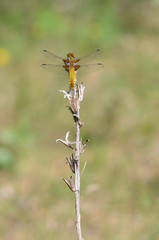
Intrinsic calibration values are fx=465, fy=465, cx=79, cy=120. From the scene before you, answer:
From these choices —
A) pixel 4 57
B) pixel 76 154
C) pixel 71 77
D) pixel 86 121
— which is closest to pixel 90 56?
pixel 71 77

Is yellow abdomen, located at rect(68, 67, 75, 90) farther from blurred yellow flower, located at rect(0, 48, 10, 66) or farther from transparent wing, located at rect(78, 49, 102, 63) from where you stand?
blurred yellow flower, located at rect(0, 48, 10, 66)

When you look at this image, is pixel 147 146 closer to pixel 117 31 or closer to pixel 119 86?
pixel 119 86

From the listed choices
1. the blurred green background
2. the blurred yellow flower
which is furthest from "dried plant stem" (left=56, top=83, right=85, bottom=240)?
the blurred yellow flower

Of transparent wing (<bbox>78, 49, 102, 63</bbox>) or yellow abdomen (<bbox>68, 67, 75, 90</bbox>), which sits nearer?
yellow abdomen (<bbox>68, 67, 75, 90</bbox>)

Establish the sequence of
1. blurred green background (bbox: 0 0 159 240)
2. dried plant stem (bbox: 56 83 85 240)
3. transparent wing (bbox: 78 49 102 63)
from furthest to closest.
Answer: blurred green background (bbox: 0 0 159 240) < transparent wing (bbox: 78 49 102 63) < dried plant stem (bbox: 56 83 85 240)

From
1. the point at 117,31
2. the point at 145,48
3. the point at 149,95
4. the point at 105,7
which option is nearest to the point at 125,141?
the point at 149,95

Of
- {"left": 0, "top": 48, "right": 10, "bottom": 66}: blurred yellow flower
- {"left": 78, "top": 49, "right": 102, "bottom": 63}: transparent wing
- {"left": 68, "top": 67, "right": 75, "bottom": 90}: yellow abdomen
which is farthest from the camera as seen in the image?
{"left": 0, "top": 48, "right": 10, "bottom": 66}: blurred yellow flower
